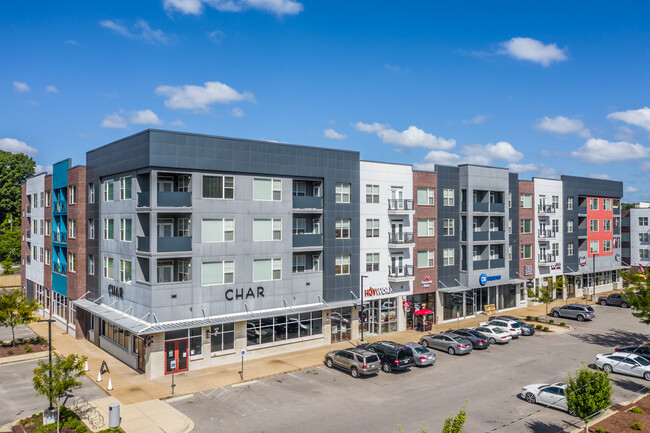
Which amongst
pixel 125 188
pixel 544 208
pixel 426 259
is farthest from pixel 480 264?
pixel 125 188

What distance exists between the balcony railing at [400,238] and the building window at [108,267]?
24612 mm

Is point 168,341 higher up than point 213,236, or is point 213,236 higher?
point 213,236

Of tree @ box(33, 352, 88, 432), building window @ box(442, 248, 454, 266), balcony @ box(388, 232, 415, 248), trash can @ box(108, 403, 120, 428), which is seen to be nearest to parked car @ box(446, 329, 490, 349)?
balcony @ box(388, 232, 415, 248)

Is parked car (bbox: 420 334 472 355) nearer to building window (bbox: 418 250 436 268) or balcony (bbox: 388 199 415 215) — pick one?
building window (bbox: 418 250 436 268)

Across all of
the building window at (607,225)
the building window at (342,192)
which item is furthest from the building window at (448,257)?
the building window at (607,225)

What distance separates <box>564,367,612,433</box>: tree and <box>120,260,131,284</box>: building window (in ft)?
97.8

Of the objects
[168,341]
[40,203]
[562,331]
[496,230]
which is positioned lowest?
[562,331]

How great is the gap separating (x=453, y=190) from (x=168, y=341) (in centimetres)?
3286

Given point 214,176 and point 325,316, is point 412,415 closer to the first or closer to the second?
point 325,316

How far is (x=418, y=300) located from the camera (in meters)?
49.7

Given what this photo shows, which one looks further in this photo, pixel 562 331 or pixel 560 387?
pixel 562 331

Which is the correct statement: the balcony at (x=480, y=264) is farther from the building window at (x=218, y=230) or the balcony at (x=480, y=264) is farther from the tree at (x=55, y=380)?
the tree at (x=55, y=380)

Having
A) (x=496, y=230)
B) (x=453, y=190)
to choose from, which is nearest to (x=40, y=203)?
(x=453, y=190)

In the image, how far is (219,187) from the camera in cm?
3644
